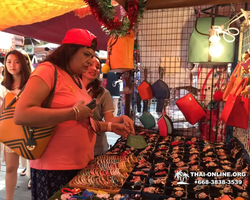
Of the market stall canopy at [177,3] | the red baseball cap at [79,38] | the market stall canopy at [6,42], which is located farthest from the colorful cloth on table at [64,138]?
the market stall canopy at [6,42]

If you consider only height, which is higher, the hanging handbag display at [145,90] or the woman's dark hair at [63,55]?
the woman's dark hair at [63,55]

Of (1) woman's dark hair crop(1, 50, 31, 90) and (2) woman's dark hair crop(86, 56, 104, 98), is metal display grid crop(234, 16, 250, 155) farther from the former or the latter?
(1) woman's dark hair crop(1, 50, 31, 90)

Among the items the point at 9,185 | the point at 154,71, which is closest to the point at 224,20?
the point at 154,71

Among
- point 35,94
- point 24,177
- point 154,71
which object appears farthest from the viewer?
point 24,177

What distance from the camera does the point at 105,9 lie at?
149 cm

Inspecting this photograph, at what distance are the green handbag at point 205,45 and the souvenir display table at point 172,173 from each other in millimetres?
686

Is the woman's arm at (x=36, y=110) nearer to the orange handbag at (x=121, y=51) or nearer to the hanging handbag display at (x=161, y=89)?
the orange handbag at (x=121, y=51)

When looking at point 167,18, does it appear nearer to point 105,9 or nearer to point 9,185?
point 105,9

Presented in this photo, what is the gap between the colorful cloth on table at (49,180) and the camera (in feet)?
3.70

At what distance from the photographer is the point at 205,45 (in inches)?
74.1

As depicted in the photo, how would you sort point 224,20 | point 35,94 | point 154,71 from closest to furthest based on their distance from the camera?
point 35,94 → point 224,20 → point 154,71

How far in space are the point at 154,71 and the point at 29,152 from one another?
5.26 ft

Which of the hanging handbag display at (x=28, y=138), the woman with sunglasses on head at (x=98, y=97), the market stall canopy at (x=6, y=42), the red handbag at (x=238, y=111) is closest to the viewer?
the hanging handbag display at (x=28, y=138)

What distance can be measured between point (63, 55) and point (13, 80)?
4.28ft
